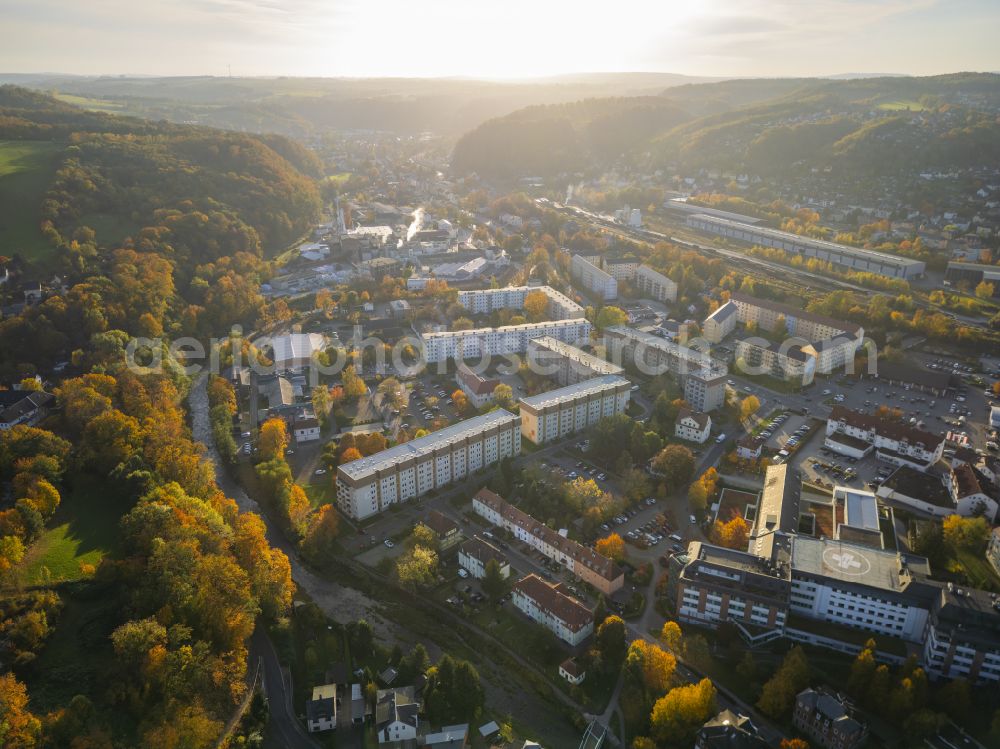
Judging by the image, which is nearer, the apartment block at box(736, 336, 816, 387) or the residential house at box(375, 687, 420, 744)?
the residential house at box(375, 687, 420, 744)

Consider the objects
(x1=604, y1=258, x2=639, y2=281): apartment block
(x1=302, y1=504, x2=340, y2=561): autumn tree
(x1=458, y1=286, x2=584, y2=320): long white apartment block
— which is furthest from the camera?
(x1=604, y1=258, x2=639, y2=281): apartment block

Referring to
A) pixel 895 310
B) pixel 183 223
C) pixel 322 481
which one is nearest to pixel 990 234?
pixel 895 310

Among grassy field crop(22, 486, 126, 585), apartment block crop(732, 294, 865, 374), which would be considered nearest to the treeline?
grassy field crop(22, 486, 126, 585)

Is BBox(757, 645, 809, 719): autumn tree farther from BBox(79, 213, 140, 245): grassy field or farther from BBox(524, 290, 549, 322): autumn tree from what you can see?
BBox(79, 213, 140, 245): grassy field

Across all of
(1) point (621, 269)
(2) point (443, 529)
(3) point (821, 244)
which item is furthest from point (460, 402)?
(3) point (821, 244)

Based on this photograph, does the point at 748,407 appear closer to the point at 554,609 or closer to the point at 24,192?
the point at 554,609

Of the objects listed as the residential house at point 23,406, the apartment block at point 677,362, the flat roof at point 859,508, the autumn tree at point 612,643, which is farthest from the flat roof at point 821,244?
the residential house at point 23,406
